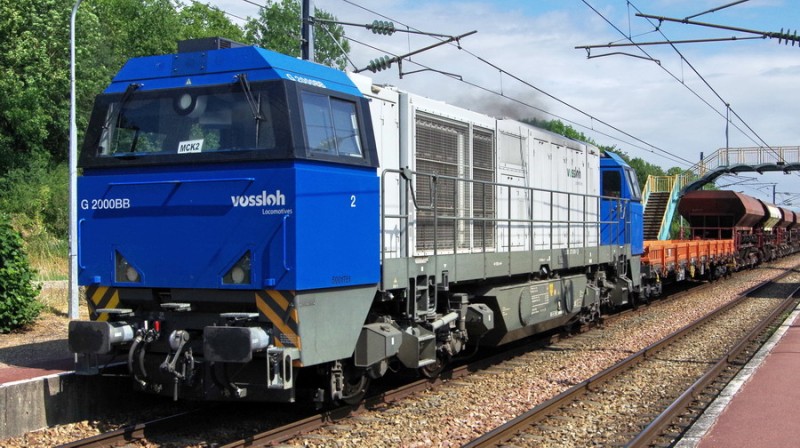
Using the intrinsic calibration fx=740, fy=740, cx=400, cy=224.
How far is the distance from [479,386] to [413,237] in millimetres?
2437

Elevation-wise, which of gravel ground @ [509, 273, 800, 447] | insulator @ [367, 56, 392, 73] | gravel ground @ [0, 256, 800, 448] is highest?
insulator @ [367, 56, 392, 73]

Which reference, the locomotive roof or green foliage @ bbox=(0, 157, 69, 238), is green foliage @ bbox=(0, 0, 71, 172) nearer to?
green foliage @ bbox=(0, 157, 69, 238)

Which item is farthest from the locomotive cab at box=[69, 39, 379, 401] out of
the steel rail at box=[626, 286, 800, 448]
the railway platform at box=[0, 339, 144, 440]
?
the steel rail at box=[626, 286, 800, 448]

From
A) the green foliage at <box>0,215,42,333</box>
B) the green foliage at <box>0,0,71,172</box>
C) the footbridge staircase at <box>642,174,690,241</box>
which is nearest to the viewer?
the green foliage at <box>0,215,42,333</box>

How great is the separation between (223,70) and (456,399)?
4708 millimetres

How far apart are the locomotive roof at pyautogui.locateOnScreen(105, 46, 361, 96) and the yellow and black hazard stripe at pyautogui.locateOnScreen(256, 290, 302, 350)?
1990 mm

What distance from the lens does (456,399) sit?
29.5 feet

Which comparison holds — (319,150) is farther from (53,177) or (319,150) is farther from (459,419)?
(53,177)

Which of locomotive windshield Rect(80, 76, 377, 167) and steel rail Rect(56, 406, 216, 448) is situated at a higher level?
locomotive windshield Rect(80, 76, 377, 167)

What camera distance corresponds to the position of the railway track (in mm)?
7469

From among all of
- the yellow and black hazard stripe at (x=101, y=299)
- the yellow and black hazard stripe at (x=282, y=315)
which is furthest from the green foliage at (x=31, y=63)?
the yellow and black hazard stripe at (x=282, y=315)

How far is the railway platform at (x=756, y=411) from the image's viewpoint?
22.5 ft

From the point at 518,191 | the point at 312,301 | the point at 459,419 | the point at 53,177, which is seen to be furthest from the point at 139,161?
the point at 53,177

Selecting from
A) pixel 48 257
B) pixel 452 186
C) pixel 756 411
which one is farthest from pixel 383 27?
pixel 48 257
